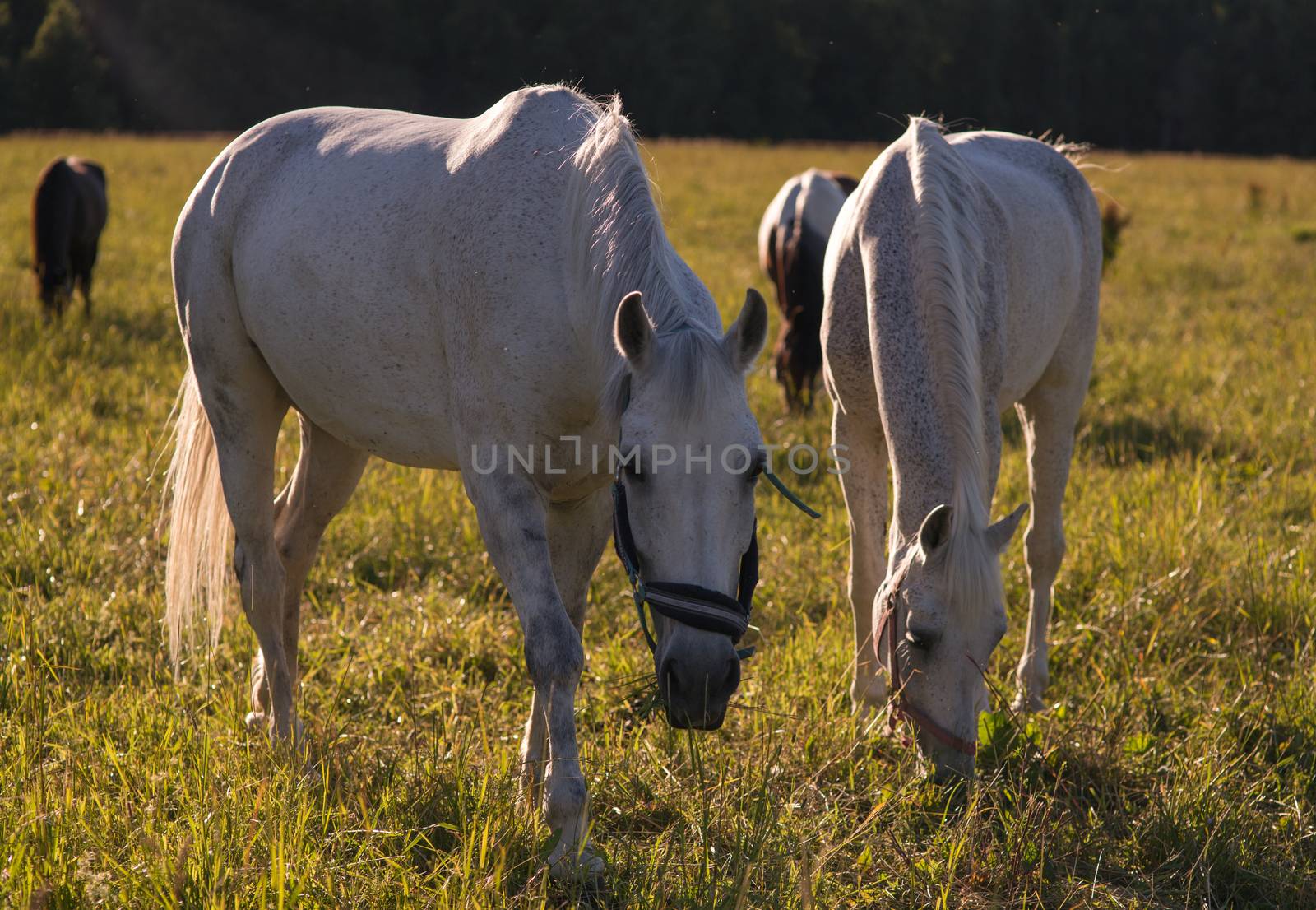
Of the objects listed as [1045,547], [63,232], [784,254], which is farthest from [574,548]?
[63,232]

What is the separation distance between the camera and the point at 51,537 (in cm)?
434

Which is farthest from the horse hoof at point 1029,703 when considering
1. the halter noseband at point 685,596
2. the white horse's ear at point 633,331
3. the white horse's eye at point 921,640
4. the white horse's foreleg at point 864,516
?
the white horse's ear at point 633,331

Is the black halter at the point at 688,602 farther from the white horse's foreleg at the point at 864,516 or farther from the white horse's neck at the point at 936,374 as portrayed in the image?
the white horse's foreleg at the point at 864,516

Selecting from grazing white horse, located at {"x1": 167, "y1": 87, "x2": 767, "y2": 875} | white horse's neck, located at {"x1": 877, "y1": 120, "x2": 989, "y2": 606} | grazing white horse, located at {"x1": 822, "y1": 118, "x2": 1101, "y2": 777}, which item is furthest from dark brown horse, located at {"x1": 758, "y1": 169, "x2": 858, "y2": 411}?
grazing white horse, located at {"x1": 167, "y1": 87, "x2": 767, "y2": 875}

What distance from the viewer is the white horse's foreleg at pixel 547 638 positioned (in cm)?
241

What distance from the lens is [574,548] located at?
3.07 meters

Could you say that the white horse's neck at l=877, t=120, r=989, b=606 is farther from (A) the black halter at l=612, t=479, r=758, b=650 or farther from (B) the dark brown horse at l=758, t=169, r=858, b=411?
(B) the dark brown horse at l=758, t=169, r=858, b=411

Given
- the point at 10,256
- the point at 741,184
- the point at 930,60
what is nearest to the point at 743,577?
the point at 10,256

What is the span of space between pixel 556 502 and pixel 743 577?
32.5 inches

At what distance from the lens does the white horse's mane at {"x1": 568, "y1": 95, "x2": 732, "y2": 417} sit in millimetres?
2211

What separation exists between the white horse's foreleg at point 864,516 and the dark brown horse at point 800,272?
3.51 m

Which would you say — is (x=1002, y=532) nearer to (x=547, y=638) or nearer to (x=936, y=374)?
(x=936, y=374)

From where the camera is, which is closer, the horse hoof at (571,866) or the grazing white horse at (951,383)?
the horse hoof at (571,866)

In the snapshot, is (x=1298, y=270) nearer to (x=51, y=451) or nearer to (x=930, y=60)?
(x=51, y=451)
